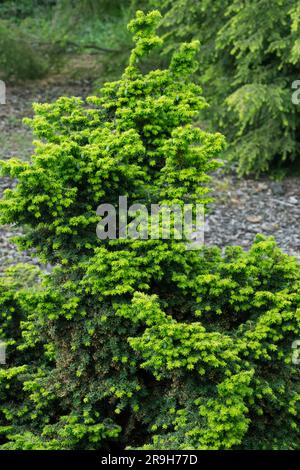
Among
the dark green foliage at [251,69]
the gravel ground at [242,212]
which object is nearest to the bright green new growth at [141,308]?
the gravel ground at [242,212]

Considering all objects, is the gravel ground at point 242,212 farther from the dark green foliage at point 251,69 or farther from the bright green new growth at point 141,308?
the bright green new growth at point 141,308

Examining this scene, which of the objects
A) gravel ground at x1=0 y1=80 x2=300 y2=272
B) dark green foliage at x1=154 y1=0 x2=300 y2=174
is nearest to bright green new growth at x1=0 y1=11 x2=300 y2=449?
gravel ground at x1=0 y1=80 x2=300 y2=272

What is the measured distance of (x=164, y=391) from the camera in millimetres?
3414

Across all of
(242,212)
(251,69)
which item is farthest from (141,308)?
(251,69)

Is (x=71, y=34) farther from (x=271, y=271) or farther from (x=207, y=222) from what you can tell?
(x=271, y=271)

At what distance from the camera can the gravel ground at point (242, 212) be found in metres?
6.46

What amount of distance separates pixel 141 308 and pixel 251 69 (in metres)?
4.86

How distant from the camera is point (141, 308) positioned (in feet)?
10.1

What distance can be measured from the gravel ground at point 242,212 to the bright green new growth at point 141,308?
8.08 ft

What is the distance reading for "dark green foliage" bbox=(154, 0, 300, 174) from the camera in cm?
661

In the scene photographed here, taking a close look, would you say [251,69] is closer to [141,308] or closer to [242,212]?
[242,212]

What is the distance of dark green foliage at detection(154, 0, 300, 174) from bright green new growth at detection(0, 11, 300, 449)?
9.97ft

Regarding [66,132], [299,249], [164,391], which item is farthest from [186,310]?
[299,249]

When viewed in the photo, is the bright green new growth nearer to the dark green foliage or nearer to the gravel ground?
the gravel ground
